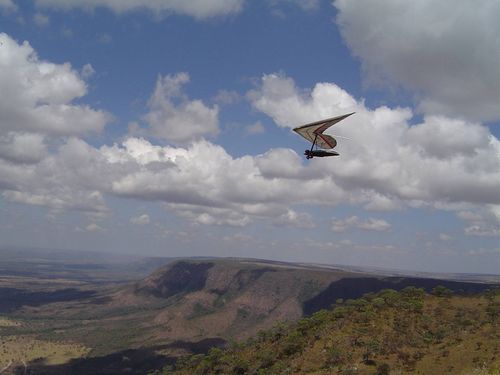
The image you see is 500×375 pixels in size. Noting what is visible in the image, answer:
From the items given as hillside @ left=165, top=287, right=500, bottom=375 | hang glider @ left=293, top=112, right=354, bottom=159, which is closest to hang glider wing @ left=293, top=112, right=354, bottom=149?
hang glider @ left=293, top=112, right=354, bottom=159

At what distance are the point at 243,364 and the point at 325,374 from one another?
38.5m

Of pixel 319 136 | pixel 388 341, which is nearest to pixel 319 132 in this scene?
pixel 319 136

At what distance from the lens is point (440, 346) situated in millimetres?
80562

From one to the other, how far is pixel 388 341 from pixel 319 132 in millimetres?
56572

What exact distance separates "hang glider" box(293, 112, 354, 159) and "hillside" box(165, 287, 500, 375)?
1375 inches

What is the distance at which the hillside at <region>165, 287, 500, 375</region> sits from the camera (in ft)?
242

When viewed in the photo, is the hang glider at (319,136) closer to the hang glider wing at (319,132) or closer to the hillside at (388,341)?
the hang glider wing at (319,132)

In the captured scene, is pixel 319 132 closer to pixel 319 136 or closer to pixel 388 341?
pixel 319 136

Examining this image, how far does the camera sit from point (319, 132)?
50.3 m

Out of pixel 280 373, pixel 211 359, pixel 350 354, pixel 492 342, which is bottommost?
pixel 211 359

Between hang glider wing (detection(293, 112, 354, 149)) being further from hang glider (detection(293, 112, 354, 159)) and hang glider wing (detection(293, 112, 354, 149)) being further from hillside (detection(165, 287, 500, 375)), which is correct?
hillside (detection(165, 287, 500, 375))

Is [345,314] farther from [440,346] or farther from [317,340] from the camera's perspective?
[440,346]

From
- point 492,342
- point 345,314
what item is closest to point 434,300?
point 345,314

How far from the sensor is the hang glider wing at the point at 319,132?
154 feet
